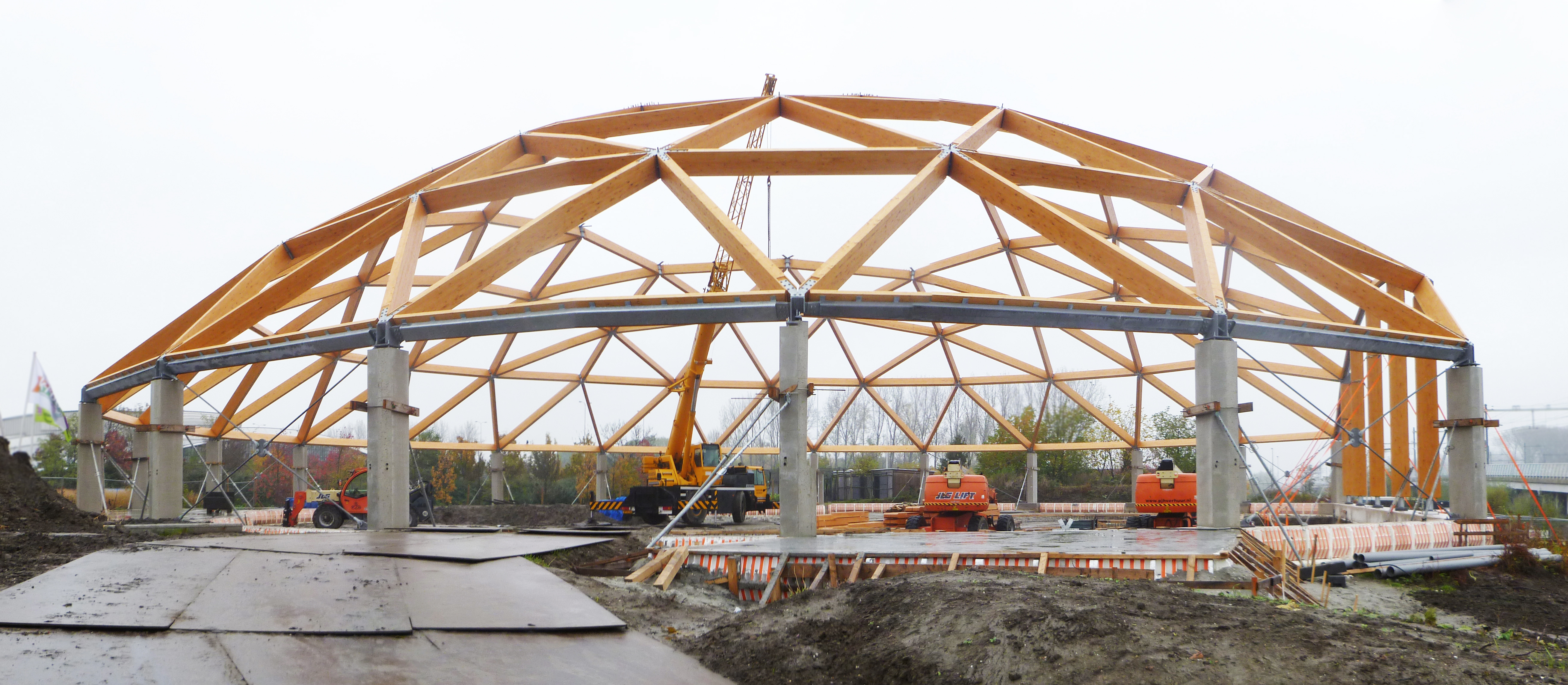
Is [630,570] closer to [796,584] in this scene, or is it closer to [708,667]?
[796,584]

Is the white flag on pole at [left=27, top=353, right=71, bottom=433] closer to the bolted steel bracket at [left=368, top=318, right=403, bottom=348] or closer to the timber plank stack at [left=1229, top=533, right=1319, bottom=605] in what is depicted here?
the bolted steel bracket at [left=368, top=318, right=403, bottom=348]

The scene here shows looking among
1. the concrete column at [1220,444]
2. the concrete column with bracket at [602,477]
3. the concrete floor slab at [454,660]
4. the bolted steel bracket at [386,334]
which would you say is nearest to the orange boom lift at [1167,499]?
the concrete column at [1220,444]

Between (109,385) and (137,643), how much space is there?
2042cm

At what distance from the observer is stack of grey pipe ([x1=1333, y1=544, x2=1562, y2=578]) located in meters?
12.7

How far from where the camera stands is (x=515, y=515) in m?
34.9

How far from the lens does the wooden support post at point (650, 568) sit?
12625 mm

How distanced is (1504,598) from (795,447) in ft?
31.4

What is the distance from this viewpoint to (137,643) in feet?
20.1

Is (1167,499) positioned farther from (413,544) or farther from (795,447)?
(413,544)

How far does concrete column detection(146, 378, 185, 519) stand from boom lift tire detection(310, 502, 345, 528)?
4.05m

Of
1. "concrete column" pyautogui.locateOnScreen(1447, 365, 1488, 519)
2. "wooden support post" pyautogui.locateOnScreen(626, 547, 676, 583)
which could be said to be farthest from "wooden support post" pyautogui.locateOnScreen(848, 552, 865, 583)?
"concrete column" pyautogui.locateOnScreen(1447, 365, 1488, 519)

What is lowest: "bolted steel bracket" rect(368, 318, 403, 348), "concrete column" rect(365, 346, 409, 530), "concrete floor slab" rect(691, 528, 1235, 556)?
"concrete floor slab" rect(691, 528, 1235, 556)

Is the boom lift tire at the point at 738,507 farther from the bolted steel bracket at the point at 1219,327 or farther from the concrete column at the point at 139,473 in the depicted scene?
the concrete column at the point at 139,473

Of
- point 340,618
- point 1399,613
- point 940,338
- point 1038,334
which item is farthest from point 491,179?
point 1038,334
